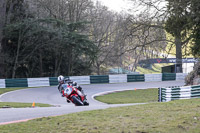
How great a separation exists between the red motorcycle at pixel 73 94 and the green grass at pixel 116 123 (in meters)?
4.66

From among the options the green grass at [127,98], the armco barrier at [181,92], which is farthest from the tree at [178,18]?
the green grass at [127,98]

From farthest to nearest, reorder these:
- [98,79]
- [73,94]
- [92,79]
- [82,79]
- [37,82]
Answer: [98,79]
[92,79]
[82,79]
[37,82]
[73,94]

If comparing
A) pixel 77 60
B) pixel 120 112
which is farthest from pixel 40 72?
pixel 120 112

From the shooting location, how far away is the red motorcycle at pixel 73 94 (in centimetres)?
1397

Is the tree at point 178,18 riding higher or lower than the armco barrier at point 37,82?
higher

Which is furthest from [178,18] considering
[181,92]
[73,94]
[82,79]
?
[82,79]

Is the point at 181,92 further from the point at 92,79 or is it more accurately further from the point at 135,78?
the point at 135,78

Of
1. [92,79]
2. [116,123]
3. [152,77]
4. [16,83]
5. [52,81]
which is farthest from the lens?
[152,77]

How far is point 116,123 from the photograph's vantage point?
7.70 m

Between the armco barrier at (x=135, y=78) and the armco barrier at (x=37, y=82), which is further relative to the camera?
the armco barrier at (x=135, y=78)

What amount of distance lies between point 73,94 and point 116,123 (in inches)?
258

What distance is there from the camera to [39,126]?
7.58 m

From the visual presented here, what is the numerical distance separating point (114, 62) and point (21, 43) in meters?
17.5

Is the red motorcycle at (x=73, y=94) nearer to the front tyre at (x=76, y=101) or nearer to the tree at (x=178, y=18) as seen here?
the front tyre at (x=76, y=101)
